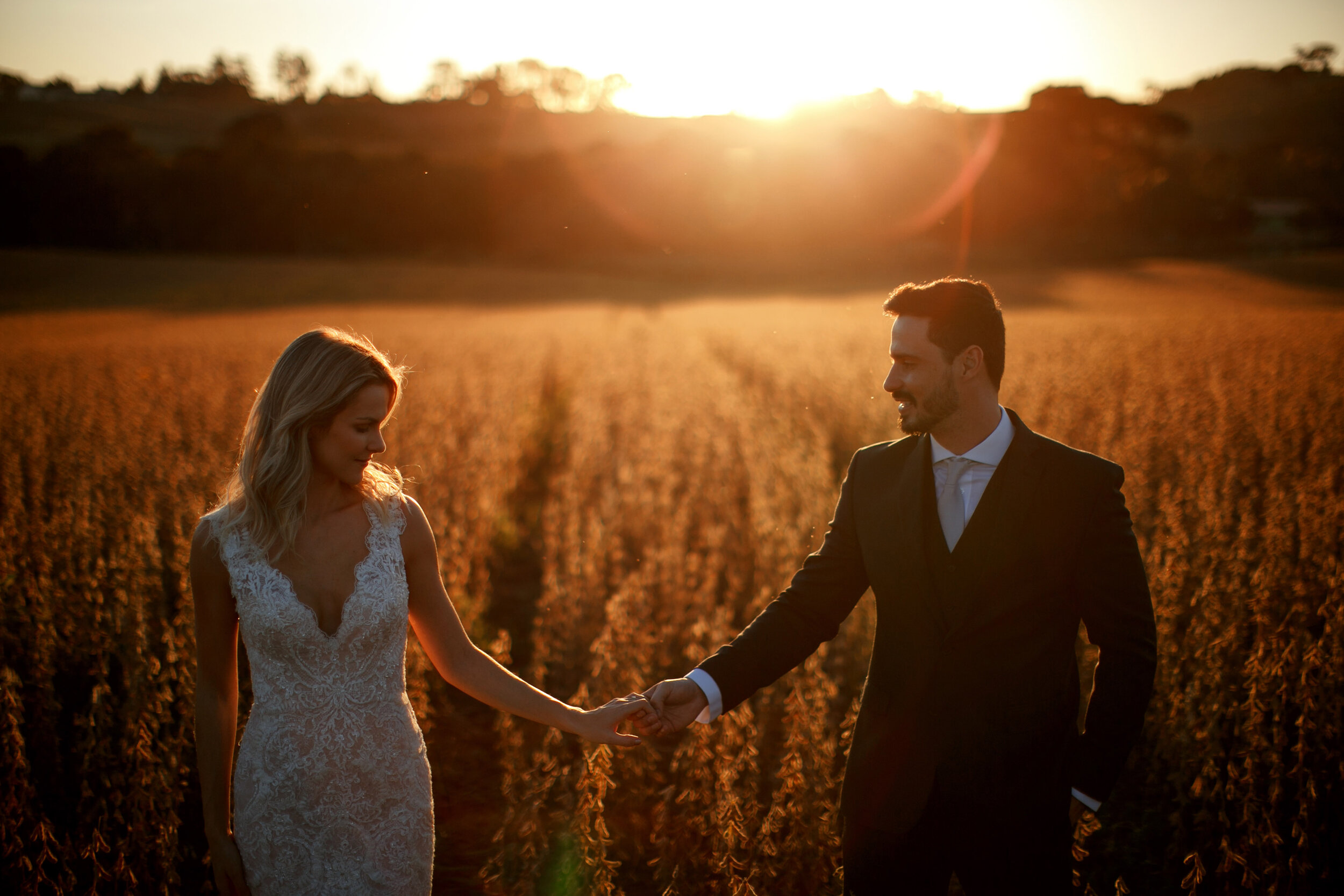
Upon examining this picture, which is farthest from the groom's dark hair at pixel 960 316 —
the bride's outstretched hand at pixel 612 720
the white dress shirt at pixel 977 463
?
the bride's outstretched hand at pixel 612 720

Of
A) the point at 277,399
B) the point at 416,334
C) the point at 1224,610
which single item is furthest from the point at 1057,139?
the point at 277,399

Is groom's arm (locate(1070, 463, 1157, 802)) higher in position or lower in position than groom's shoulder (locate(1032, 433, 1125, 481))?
lower

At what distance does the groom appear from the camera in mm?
2115

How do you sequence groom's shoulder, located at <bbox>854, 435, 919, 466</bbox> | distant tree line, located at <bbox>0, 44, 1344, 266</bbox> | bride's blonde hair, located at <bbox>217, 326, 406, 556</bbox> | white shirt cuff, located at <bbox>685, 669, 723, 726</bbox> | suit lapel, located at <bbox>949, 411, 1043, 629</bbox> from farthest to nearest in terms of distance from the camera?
1. distant tree line, located at <bbox>0, 44, 1344, 266</bbox>
2. white shirt cuff, located at <bbox>685, 669, 723, 726</bbox>
3. groom's shoulder, located at <bbox>854, 435, 919, 466</bbox>
4. suit lapel, located at <bbox>949, 411, 1043, 629</bbox>
5. bride's blonde hair, located at <bbox>217, 326, 406, 556</bbox>

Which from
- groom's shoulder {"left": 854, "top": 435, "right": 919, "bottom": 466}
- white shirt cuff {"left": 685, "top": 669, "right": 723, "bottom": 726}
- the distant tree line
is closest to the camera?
groom's shoulder {"left": 854, "top": 435, "right": 919, "bottom": 466}

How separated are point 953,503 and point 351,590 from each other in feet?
5.34

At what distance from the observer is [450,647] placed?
2.38 metres

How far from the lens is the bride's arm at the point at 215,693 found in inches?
82.7

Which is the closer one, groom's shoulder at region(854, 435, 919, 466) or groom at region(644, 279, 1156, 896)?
groom at region(644, 279, 1156, 896)

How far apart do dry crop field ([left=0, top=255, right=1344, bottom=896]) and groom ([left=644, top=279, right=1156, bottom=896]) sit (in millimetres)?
682

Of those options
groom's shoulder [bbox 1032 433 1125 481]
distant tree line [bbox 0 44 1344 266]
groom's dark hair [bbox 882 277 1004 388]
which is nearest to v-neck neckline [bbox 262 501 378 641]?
groom's dark hair [bbox 882 277 1004 388]

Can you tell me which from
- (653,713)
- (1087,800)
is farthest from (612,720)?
(1087,800)

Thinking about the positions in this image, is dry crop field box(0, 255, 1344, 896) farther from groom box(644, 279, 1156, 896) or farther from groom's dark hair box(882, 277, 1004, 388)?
groom's dark hair box(882, 277, 1004, 388)

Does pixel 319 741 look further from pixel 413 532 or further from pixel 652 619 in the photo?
pixel 652 619
